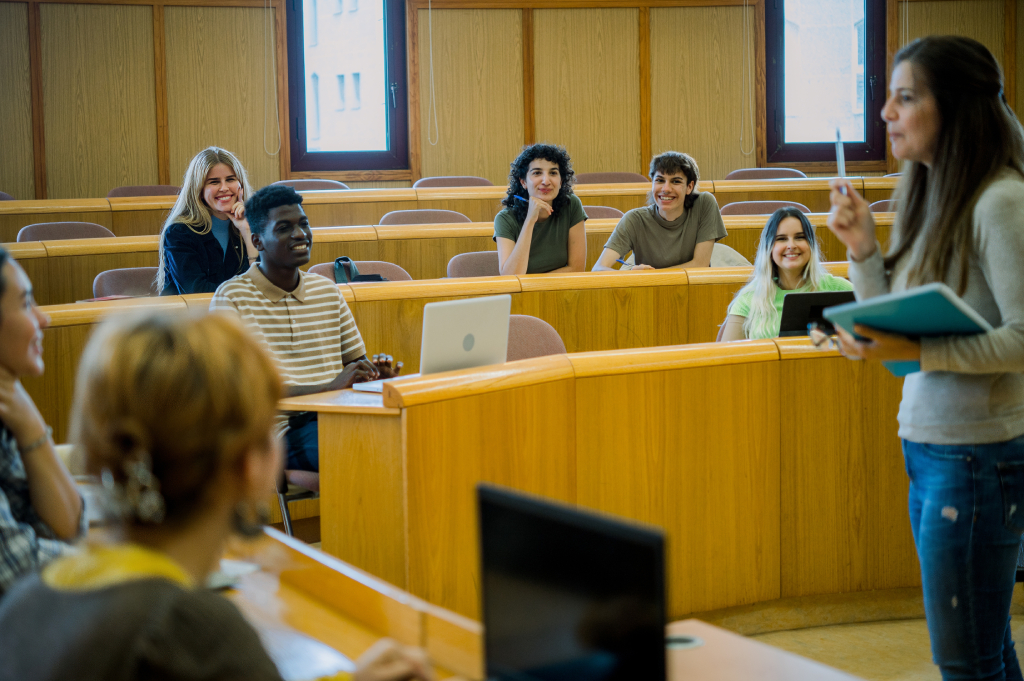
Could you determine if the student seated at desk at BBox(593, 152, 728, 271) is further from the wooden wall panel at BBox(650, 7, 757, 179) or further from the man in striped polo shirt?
the wooden wall panel at BBox(650, 7, 757, 179)

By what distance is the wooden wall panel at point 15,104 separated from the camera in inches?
265

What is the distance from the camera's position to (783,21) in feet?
25.9

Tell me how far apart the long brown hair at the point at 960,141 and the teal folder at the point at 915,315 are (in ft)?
0.26

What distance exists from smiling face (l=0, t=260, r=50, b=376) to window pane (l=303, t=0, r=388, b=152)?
20.7 ft

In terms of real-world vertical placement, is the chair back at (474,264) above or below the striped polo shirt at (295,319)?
above

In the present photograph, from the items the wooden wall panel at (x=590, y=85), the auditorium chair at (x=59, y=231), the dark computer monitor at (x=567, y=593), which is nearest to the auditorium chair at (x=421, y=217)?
the auditorium chair at (x=59, y=231)

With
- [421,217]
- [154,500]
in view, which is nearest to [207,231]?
[421,217]

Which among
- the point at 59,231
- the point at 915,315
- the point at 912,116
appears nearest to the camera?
the point at 915,315

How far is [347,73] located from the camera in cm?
741

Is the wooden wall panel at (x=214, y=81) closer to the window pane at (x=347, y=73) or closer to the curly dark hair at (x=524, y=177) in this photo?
the window pane at (x=347, y=73)

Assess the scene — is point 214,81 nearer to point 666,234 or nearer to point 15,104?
point 15,104

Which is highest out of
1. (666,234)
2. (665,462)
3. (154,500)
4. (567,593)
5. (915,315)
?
(666,234)

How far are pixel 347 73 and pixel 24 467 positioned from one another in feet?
21.0

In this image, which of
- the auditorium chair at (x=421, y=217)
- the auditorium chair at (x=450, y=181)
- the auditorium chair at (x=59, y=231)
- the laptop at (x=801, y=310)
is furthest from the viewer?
the auditorium chair at (x=450, y=181)
